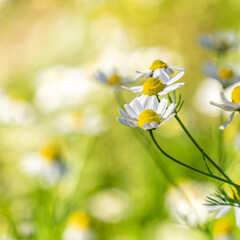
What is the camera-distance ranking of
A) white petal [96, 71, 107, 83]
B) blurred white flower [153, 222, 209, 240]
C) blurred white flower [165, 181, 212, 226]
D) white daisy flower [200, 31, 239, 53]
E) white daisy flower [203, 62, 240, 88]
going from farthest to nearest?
blurred white flower [153, 222, 209, 240], blurred white flower [165, 181, 212, 226], white daisy flower [200, 31, 239, 53], white petal [96, 71, 107, 83], white daisy flower [203, 62, 240, 88]

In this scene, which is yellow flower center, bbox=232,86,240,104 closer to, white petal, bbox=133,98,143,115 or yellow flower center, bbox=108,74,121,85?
white petal, bbox=133,98,143,115

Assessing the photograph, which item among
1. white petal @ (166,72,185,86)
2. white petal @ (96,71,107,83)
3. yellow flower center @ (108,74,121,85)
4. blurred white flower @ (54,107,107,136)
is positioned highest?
white petal @ (166,72,185,86)

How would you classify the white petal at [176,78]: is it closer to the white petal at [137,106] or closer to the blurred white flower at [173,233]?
the white petal at [137,106]

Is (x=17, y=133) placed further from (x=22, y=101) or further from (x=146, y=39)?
(x=146, y=39)

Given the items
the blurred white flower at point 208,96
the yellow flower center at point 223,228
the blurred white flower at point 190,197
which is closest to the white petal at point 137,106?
the yellow flower center at point 223,228

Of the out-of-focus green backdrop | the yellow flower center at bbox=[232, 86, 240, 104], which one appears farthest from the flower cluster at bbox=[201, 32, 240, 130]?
the out-of-focus green backdrop

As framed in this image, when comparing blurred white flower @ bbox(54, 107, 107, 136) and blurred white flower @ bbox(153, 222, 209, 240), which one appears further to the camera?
blurred white flower @ bbox(54, 107, 107, 136)

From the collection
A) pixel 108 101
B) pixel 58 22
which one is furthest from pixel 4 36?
pixel 108 101
